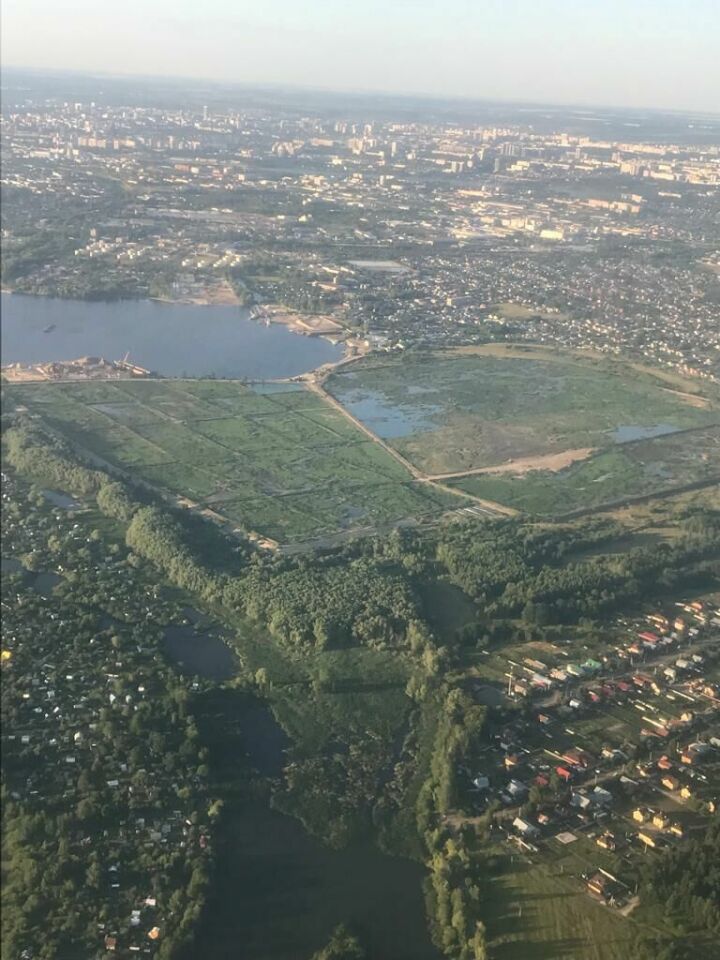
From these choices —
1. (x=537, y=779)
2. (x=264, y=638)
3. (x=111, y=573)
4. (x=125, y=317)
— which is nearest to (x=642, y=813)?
(x=537, y=779)

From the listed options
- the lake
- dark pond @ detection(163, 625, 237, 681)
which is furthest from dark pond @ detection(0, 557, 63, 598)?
the lake

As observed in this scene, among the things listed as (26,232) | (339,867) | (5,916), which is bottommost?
(339,867)

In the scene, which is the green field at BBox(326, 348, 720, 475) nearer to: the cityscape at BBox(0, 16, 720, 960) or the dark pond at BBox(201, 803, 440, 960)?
the cityscape at BBox(0, 16, 720, 960)

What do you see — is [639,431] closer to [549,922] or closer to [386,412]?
[386,412]

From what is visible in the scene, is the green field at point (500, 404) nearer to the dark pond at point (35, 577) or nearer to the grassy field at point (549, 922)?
the dark pond at point (35, 577)

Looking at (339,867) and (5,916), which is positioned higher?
(5,916)

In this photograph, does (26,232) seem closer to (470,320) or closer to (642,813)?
(470,320)
